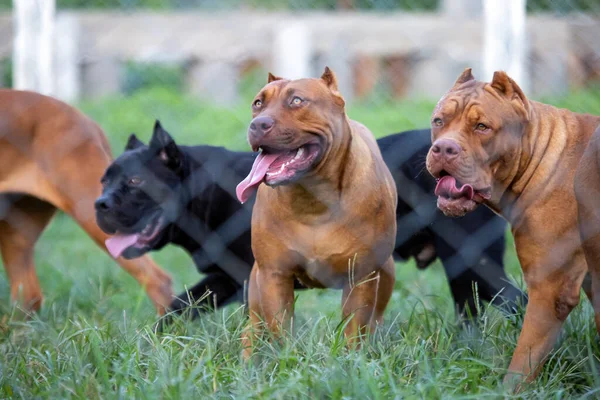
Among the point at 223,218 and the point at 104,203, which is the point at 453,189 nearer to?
the point at 223,218

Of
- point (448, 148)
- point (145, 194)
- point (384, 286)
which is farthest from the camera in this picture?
point (145, 194)

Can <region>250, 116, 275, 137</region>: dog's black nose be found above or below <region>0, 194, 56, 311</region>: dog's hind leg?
above

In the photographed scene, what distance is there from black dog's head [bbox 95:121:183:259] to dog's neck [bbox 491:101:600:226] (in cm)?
151

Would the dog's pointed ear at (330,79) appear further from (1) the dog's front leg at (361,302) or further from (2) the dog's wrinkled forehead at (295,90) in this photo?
(1) the dog's front leg at (361,302)

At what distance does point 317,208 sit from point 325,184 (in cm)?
9

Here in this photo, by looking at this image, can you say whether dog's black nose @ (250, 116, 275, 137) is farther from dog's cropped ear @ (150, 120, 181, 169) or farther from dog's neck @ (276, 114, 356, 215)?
dog's cropped ear @ (150, 120, 181, 169)

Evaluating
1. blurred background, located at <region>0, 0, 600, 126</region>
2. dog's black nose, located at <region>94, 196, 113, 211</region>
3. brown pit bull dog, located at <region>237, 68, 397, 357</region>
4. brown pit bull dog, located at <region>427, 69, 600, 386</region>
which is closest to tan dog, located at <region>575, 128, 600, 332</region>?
brown pit bull dog, located at <region>427, 69, 600, 386</region>

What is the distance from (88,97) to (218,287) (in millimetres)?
4701

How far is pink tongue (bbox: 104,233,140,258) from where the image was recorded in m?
3.68

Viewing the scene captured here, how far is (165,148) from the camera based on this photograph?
3.71 m

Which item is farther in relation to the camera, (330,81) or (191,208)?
(191,208)

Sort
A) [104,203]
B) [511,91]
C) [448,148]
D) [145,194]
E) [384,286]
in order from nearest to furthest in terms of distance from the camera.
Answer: [448,148], [511,91], [384,286], [104,203], [145,194]

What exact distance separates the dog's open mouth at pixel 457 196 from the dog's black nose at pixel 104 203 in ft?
4.98

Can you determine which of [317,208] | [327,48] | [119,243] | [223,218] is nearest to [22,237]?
[119,243]
